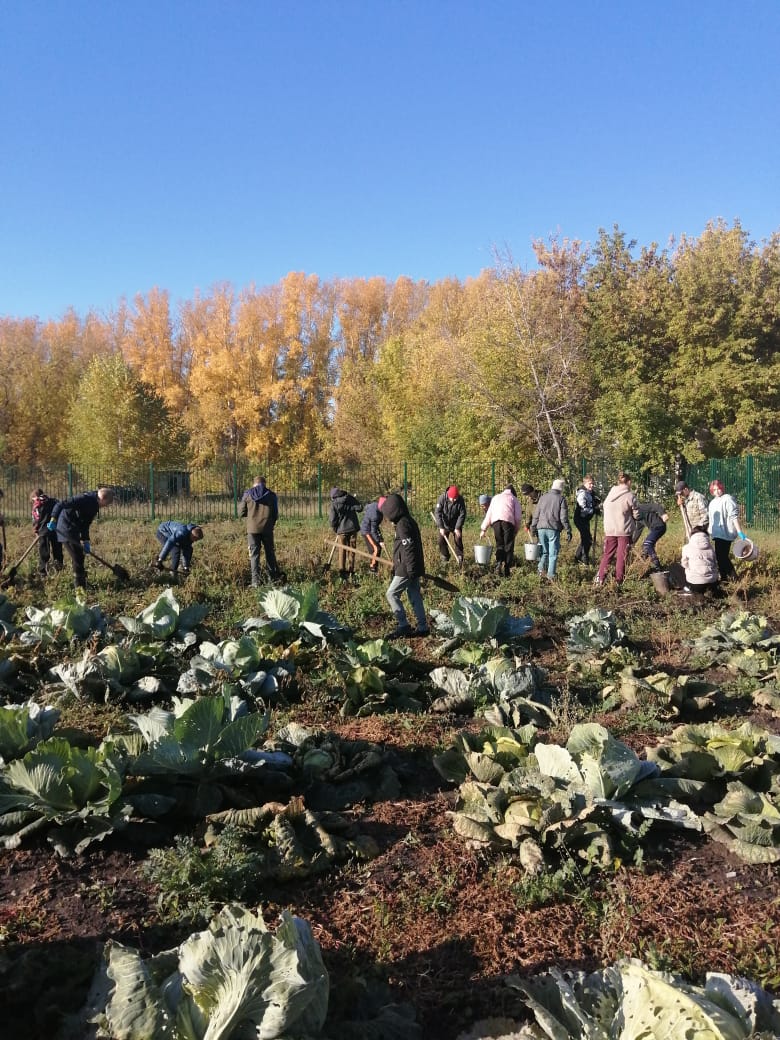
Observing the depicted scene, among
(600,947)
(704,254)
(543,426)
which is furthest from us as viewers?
(704,254)

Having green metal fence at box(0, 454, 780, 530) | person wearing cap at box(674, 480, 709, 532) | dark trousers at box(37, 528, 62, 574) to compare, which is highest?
green metal fence at box(0, 454, 780, 530)

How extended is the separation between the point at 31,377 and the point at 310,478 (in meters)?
23.4

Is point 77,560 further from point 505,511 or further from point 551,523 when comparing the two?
point 551,523

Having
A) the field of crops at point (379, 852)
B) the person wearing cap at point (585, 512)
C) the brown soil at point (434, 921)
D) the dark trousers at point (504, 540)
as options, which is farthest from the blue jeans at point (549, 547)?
the brown soil at point (434, 921)

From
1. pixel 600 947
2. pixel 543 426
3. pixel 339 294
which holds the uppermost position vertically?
pixel 339 294

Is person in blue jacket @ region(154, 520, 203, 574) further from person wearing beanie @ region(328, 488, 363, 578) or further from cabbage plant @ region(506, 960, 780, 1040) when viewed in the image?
cabbage plant @ region(506, 960, 780, 1040)

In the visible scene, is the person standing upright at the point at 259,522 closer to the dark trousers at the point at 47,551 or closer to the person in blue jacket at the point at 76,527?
the person in blue jacket at the point at 76,527

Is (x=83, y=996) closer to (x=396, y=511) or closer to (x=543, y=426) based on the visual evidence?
(x=396, y=511)

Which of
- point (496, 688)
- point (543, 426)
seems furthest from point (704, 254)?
point (496, 688)

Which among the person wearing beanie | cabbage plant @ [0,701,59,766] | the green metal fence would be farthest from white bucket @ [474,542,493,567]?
the green metal fence

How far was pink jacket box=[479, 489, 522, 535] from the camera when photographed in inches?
476

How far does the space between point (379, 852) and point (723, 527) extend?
8685 mm

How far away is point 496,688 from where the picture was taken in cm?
570

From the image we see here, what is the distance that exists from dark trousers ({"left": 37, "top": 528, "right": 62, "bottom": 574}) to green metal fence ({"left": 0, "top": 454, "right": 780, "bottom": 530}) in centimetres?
990
